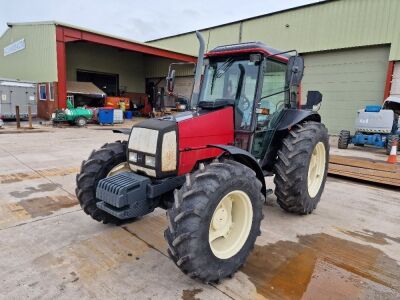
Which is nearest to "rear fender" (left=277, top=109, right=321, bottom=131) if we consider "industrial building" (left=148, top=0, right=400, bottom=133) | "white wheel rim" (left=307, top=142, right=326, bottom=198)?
"white wheel rim" (left=307, top=142, right=326, bottom=198)

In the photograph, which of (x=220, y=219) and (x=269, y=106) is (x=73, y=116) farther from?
(x=220, y=219)

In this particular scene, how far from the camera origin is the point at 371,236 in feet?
10.5

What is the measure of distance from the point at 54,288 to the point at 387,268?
2792 mm

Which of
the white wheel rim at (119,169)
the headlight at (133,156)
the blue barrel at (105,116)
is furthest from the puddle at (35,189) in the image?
the blue barrel at (105,116)

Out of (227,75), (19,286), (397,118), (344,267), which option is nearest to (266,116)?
(227,75)

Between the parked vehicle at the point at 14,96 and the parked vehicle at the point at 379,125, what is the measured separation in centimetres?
1565

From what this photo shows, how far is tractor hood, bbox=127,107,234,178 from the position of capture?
251 centimetres

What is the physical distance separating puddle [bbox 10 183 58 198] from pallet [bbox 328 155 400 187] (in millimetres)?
5230

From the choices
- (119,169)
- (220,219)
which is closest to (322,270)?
(220,219)

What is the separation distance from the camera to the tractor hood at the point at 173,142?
2.51 metres

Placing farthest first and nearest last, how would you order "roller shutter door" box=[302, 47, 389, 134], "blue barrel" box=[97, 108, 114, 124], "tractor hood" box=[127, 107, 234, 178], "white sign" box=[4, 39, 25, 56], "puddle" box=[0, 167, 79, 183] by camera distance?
"white sign" box=[4, 39, 25, 56] < "blue barrel" box=[97, 108, 114, 124] < "roller shutter door" box=[302, 47, 389, 134] < "puddle" box=[0, 167, 79, 183] < "tractor hood" box=[127, 107, 234, 178]

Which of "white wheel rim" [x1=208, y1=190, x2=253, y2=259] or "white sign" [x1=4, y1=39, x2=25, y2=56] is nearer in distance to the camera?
"white wheel rim" [x1=208, y1=190, x2=253, y2=259]

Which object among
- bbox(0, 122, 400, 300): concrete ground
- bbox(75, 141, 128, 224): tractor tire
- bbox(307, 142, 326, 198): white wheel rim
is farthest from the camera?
bbox(307, 142, 326, 198): white wheel rim

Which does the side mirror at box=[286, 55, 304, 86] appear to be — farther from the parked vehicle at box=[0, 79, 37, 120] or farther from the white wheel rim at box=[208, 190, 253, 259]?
the parked vehicle at box=[0, 79, 37, 120]
